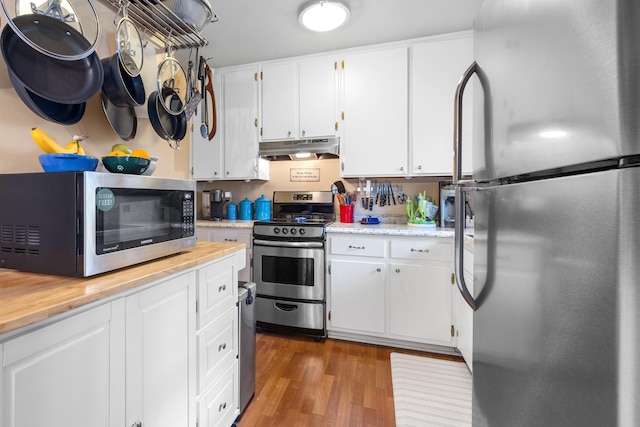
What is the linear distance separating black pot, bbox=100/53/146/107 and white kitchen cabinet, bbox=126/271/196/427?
32.3 inches

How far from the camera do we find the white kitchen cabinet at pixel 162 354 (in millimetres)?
839

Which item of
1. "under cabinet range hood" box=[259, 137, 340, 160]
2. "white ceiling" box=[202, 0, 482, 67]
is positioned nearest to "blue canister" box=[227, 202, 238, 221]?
"under cabinet range hood" box=[259, 137, 340, 160]

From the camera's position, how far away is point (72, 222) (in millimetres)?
775

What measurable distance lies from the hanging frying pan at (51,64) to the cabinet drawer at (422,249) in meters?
1.96

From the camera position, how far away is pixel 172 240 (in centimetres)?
113

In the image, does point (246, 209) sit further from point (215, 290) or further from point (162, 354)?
point (162, 354)

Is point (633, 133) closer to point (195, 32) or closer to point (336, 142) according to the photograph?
point (195, 32)

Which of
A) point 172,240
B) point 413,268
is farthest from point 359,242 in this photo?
point 172,240

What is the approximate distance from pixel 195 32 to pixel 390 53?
1.64 meters

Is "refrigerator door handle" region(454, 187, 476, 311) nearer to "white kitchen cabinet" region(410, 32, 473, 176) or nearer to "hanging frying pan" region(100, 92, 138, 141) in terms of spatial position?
"hanging frying pan" region(100, 92, 138, 141)

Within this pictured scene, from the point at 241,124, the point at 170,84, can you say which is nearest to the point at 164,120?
the point at 170,84

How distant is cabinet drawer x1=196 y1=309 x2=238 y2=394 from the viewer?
1139 millimetres

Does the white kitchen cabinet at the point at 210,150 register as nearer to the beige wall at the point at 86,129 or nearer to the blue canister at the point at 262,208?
the blue canister at the point at 262,208

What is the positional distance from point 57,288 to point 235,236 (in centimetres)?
186
